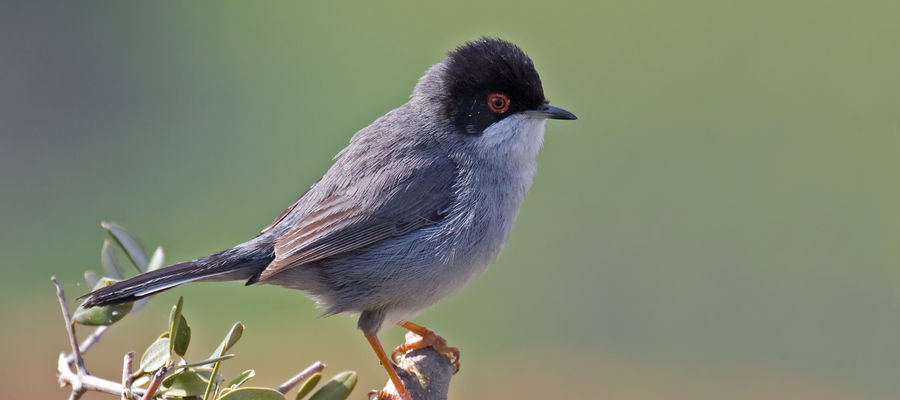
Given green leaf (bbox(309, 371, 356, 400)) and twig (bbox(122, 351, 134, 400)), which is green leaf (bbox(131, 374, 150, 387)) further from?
green leaf (bbox(309, 371, 356, 400))

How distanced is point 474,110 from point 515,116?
0.61 ft

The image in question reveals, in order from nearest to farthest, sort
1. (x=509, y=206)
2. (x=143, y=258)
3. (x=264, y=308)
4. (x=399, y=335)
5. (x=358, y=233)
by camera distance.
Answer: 1. (x=143, y=258)
2. (x=358, y=233)
3. (x=509, y=206)
4. (x=399, y=335)
5. (x=264, y=308)

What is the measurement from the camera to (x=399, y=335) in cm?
587

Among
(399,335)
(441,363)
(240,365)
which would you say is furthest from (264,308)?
(441,363)

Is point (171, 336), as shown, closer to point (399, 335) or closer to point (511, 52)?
point (511, 52)

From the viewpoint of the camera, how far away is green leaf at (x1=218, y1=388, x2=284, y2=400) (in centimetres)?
186

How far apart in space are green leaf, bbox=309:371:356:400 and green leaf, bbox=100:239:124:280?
A: 910 millimetres

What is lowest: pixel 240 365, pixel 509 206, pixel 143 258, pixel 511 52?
pixel 240 365

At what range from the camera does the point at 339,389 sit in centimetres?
212

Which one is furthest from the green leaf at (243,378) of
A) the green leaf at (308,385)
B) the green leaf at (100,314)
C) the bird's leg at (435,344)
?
the bird's leg at (435,344)

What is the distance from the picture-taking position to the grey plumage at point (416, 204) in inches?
136

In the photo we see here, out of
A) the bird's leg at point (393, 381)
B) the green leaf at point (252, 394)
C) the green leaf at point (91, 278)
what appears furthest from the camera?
the bird's leg at point (393, 381)

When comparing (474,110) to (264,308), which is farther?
(264,308)

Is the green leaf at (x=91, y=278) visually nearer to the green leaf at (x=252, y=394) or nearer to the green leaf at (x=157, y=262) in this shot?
the green leaf at (x=157, y=262)
